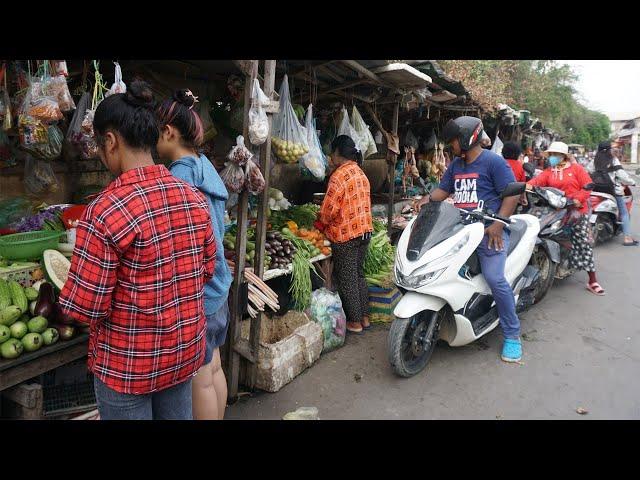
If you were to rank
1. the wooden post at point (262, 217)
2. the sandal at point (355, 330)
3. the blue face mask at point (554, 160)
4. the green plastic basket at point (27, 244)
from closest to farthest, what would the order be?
1. the green plastic basket at point (27, 244)
2. the wooden post at point (262, 217)
3. the sandal at point (355, 330)
4. the blue face mask at point (554, 160)

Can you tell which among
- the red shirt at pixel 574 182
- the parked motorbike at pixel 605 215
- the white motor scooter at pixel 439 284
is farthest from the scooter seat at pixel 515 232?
the parked motorbike at pixel 605 215

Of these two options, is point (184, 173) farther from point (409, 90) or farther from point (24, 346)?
point (409, 90)

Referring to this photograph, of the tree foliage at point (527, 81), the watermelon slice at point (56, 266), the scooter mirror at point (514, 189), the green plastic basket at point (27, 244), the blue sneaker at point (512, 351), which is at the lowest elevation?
the blue sneaker at point (512, 351)

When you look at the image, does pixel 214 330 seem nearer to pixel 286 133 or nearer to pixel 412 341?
pixel 412 341

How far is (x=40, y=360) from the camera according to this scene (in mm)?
2328

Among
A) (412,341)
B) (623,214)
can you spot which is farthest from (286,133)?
(623,214)

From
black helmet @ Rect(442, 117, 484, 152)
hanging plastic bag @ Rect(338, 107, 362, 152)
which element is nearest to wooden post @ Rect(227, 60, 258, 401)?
black helmet @ Rect(442, 117, 484, 152)

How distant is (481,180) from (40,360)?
134 inches

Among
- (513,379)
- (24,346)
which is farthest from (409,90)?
(24,346)

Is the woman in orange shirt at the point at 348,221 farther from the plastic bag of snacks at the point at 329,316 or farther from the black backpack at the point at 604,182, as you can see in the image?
the black backpack at the point at 604,182

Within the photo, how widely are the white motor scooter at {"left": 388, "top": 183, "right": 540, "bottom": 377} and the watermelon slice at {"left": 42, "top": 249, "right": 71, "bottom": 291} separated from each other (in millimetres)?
2332

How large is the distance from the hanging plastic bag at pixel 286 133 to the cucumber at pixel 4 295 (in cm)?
224

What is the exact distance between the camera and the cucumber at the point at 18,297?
7.80 feet

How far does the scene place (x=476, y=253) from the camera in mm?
3771
